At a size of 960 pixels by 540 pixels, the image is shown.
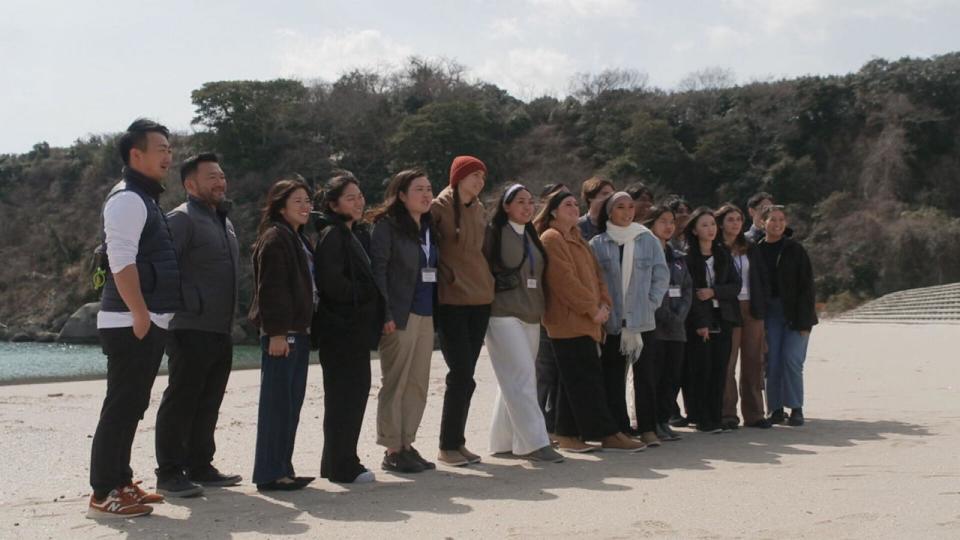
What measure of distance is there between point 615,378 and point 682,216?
A: 2017mm

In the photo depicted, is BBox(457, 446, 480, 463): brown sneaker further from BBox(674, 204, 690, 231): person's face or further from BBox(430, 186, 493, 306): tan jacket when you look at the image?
BBox(674, 204, 690, 231): person's face

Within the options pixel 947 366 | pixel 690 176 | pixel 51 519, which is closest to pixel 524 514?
pixel 51 519

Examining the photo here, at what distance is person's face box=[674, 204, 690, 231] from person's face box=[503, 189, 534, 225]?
207 centimetres

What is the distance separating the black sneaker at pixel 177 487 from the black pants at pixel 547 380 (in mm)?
2832

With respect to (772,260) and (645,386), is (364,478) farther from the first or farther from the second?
(772,260)

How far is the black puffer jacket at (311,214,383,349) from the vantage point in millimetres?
5383

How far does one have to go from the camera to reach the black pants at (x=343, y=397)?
5.35 metres

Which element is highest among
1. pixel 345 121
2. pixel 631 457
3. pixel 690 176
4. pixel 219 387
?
pixel 345 121

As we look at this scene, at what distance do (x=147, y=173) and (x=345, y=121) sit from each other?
58.0 metres

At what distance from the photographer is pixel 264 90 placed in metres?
58.1

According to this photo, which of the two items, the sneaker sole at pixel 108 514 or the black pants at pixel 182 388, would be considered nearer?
the sneaker sole at pixel 108 514

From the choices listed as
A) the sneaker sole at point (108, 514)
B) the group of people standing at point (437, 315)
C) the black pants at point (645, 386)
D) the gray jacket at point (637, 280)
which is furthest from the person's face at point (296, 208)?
the black pants at point (645, 386)

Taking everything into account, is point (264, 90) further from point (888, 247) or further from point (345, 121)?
point (888, 247)

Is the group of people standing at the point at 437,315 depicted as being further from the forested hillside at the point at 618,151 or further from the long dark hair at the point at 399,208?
the forested hillside at the point at 618,151
